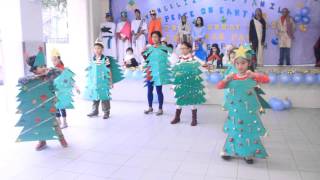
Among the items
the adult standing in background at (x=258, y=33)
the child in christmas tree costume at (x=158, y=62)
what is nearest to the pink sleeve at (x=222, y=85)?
the child in christmas tree costume at (x=158, y=62)

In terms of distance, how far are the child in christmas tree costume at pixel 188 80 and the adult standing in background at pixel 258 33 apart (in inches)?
96.8

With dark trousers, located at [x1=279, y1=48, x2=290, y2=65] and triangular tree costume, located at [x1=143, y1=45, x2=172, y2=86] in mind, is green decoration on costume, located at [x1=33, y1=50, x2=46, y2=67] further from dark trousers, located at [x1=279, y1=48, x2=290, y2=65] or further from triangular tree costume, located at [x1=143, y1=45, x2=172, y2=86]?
dark trousers, located at [x1=279, y1=48, x2=290, y2=65]

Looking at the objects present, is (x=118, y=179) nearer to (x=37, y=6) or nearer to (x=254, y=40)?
(x=37, y=6)

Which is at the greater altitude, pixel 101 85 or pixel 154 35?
pixel 154 35

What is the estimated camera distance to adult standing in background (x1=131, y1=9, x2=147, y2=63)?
25.7ft

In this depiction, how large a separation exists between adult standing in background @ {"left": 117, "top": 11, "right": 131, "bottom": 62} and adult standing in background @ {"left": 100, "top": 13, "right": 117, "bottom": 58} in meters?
0.12

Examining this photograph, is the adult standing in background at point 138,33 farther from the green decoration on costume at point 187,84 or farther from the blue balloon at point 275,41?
the blue balloon at point 275,41

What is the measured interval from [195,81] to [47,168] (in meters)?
2.72

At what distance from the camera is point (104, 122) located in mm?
5551

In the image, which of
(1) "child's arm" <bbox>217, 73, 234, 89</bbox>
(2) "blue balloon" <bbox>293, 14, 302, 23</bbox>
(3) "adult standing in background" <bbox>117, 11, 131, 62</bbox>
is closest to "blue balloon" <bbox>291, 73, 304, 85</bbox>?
(2) "blue balloon" <bbox>293, 14, 302, 23</bbox>

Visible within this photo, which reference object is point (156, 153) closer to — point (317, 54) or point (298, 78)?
point (298, 78)

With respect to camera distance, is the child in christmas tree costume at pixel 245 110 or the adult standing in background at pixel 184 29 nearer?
the child in christmas tree costume at pixel 245 110

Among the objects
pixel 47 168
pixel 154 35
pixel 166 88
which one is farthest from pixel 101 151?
pixel 166 88

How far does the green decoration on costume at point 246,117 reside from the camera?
3.54 meters
